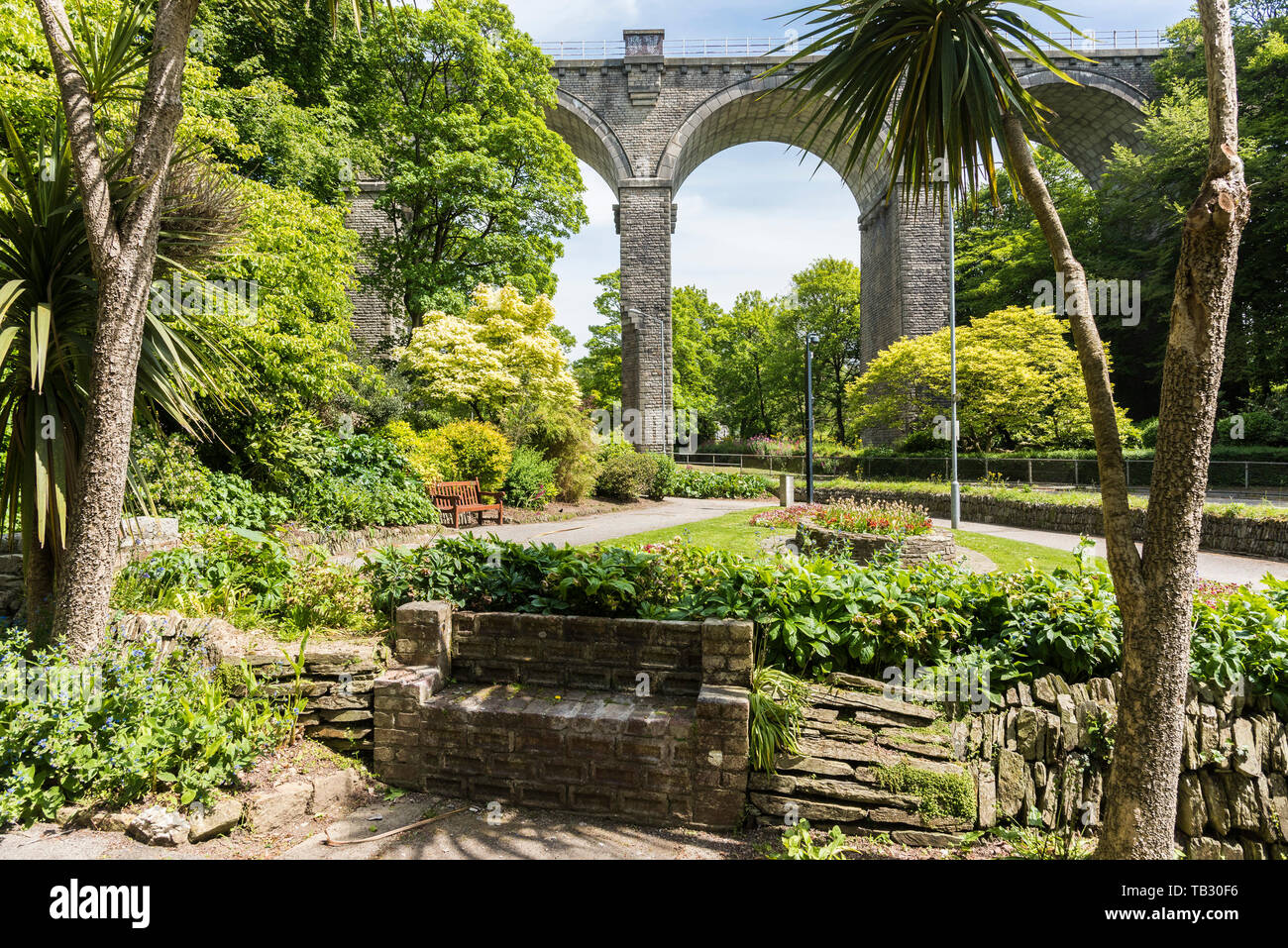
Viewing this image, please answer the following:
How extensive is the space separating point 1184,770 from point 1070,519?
36.4ft

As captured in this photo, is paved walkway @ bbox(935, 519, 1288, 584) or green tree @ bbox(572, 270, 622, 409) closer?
paved walkway @ bbox(935, 519, 1288, 584)

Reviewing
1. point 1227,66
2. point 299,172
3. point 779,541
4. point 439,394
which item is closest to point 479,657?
point 1227,66

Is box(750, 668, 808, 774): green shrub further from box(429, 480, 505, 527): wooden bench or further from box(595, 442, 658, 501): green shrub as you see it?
box(595, 442, 658, 501): green shrub

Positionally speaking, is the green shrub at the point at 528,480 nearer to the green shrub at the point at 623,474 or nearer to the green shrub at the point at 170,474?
the green shrub at the point at 623,474

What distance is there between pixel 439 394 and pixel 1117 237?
26.9m

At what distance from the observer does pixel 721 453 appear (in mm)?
39594

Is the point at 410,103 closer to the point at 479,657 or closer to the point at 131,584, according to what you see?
the point at 131,584

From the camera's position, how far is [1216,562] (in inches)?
373

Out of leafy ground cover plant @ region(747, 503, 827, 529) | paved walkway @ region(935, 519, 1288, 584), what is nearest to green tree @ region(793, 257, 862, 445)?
paved walkway @ region(935, 519, 1288, 584)

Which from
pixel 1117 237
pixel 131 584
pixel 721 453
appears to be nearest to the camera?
pixel 131 584

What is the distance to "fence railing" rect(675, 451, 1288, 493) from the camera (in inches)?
567

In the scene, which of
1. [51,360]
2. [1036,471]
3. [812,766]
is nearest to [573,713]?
[812,766]

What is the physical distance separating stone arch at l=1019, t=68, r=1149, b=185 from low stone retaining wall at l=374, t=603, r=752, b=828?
91.6 feet

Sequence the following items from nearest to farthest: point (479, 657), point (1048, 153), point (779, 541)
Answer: point (479, 657) → point (779, 541) → point (1048, 153)
